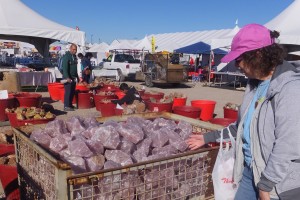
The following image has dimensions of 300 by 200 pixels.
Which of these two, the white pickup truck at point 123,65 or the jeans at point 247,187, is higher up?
the white pickup truck at point 123,65

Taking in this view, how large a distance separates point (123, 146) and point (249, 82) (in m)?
1.11

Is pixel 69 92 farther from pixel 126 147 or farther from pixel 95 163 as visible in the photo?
pixel 95 163

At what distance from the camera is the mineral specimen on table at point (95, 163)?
226 cm

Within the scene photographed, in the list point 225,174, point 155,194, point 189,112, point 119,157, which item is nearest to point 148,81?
point 189,112

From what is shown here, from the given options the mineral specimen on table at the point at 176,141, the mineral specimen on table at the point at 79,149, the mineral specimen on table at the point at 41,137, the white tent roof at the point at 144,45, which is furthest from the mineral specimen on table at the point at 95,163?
the white tent roof at the point at 144,45

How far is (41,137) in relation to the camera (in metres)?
2.60

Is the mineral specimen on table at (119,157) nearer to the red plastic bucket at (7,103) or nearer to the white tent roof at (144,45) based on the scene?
the red plastic bucket at (7,103)

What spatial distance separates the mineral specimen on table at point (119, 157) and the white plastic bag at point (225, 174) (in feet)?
2.12

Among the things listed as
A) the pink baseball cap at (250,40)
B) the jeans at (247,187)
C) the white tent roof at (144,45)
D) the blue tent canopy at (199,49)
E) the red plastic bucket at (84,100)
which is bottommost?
the red plastic bucket at (84,100)

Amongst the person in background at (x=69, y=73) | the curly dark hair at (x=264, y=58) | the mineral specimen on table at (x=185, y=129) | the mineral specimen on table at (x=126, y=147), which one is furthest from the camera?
the person in background at (x=69, y=73)

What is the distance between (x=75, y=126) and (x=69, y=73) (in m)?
6.02

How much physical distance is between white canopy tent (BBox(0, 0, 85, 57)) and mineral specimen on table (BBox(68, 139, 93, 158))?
1056 cm

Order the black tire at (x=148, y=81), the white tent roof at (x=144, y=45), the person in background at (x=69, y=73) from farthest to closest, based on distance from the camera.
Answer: the white tent roof at (x=144, y=45) → the black tire at (x=148, y=81) → the person in background at (x=69, y=73)

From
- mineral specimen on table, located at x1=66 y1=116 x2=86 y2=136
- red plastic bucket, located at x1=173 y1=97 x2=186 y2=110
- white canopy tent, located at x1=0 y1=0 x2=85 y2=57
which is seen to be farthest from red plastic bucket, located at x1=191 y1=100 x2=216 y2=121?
white canopy tent, located at x1=0 y1=0 x2=85 y2=57
